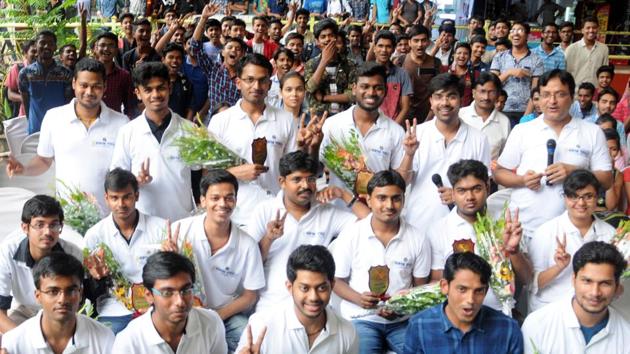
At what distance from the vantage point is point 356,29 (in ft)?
25.9

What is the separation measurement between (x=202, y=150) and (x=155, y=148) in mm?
270

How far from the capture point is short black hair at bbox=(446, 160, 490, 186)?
436 cm

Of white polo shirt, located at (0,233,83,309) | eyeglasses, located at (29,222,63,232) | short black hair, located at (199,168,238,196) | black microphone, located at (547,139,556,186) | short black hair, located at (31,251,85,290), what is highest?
black microphone, located at (547,139,556,186)

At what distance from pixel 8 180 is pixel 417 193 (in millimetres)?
3992

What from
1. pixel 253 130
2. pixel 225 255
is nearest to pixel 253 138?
pixel 253 130

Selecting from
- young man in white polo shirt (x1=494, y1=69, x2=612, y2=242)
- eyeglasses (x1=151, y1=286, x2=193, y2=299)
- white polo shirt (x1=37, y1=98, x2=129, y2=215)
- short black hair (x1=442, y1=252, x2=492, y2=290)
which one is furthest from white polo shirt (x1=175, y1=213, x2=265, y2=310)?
young man in white polo shirt (x1=494, y1=69, x2=612, y2=242)

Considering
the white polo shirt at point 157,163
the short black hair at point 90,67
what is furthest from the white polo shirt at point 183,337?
the short black hair at point 90,67

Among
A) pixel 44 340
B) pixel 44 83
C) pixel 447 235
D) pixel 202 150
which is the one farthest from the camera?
pixel 44 83

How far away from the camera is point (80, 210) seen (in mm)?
4762

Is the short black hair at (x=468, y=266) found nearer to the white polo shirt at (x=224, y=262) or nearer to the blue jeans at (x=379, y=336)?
the blue jeans at (x=379, y=336)

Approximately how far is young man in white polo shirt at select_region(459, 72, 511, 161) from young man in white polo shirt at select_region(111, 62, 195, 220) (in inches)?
88.2

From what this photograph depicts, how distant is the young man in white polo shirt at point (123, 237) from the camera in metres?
4.29

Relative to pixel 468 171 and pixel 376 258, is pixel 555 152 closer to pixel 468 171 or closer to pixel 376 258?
pixel 468 171

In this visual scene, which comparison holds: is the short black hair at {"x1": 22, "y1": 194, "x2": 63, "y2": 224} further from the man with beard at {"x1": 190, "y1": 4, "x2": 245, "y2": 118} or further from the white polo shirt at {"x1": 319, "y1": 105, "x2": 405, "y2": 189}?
the man with beard at {"x1": 190, "y1": 4, "x2": 245, "y2": 118}
